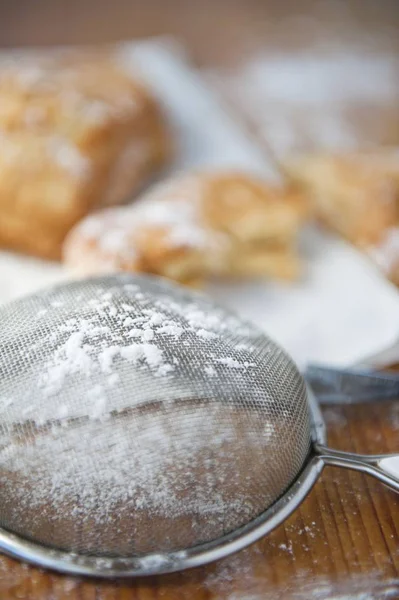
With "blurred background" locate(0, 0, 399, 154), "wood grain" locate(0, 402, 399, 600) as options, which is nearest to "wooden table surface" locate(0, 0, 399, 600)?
"wood grain" locate(0, 402, 399, 600)

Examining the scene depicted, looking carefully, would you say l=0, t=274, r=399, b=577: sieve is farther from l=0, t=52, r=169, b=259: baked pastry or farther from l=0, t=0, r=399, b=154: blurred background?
l=0, t=0, r=399, b=154: blurred background

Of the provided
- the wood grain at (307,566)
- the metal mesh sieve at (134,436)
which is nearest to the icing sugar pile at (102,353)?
the metal mesh sieve at (134,436)

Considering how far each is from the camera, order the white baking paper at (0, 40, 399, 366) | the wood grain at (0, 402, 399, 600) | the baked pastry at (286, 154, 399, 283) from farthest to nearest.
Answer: the baked pastry at (286, 154, 399, 283), the white baking paper at (0, 40, 399, 366), the wood grain at (0, 402, 399, 600)

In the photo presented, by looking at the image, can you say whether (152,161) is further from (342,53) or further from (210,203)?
(342,53)

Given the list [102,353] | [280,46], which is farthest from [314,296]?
[280,46]

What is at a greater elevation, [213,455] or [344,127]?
[344,127]

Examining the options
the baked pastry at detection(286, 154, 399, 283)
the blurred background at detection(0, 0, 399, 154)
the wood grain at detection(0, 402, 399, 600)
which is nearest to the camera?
the wood grain at detection(0, 402, 399, 600)

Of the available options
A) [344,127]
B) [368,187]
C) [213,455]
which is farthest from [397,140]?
[213,455]
